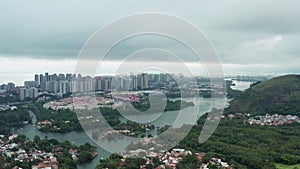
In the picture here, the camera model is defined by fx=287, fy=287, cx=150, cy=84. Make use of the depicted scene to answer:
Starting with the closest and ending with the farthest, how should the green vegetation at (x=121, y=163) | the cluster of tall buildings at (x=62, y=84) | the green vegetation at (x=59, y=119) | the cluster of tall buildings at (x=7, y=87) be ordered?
the green vegetation at (x=121, y=163) < the green vegetation at (x=59, y=119) < the cluster of tall buildings at (x=62, y=84) < the cluster of tall buildings at (x=7, y=87)

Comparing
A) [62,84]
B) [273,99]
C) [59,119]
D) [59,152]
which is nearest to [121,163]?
[59,152]

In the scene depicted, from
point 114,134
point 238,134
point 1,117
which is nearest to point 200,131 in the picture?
point 238,134

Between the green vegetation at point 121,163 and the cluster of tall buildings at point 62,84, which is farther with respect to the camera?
the cluster of tall buildings at point 62,84

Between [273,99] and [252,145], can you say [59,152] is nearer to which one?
[252,145]

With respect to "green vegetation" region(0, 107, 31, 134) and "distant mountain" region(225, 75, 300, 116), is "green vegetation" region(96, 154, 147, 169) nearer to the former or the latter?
"green vegetation" region(0, 107, 31, 134)

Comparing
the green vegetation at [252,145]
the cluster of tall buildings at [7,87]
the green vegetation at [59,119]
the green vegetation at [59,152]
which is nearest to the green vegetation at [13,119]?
the green vegetation at [59,119]

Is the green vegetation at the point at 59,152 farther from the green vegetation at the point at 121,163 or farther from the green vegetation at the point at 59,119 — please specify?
the green vegetation at the point at 59,119

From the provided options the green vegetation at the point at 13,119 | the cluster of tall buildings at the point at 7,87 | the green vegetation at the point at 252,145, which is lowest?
the green vegetation at the point at 13,119

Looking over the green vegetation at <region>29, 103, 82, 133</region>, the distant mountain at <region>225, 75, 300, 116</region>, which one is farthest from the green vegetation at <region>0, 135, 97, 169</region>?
the distant mountain at <region>225, 75, 300, 116</region>

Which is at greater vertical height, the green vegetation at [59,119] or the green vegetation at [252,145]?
the green vegetation at [252,145]
